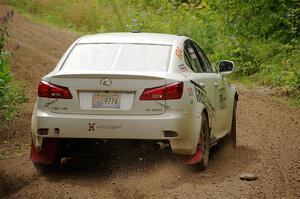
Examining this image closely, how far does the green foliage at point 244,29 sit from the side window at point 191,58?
23.4 feet

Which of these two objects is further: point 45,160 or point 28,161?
point 28,161

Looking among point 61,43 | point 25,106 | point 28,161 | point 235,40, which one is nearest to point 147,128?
point 28,161

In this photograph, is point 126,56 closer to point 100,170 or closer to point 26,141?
point 100,170

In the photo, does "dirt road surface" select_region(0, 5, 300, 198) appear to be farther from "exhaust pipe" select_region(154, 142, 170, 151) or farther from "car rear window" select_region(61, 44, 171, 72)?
"car rear window" select_region(61, 44, 171, 72)

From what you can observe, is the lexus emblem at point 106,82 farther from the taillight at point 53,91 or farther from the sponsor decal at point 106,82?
the taillight at point 53,91

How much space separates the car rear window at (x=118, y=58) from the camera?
7719 mm

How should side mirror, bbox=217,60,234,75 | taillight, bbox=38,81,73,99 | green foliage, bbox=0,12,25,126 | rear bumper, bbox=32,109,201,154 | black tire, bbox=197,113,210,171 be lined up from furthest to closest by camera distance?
green foliage, bbox=0,12,25,126, side mirror, bbox=217,60,234,75, black tire, bbox=197,113,210,171, taillight, bbox=38,81,73,99, rear bumper, bbox=32,109,201,154

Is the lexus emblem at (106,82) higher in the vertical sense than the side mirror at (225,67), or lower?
higher

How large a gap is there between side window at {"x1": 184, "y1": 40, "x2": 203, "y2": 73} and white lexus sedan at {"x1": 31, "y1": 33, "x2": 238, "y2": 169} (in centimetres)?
28

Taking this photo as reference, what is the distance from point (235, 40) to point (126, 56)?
11.5 m

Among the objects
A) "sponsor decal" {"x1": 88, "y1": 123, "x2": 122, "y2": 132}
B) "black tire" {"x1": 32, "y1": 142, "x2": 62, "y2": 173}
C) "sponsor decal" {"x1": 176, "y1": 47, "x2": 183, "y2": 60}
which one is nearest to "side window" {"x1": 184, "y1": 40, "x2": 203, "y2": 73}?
"sponsor decal" {"x1": 176, "y1": 47, "x2": 183, "y2": 60}

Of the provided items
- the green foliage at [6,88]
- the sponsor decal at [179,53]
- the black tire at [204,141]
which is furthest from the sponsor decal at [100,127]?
the green foliage at [6,88]

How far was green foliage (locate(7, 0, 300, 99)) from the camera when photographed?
17.6 metres

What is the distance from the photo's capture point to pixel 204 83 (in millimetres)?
8414
